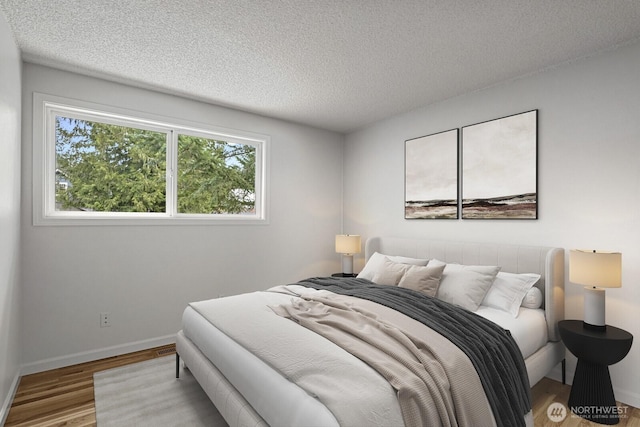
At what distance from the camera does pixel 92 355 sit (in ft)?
9.64

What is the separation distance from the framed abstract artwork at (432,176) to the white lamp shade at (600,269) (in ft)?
4.28

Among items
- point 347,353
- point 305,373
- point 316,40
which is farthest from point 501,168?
point 305,373

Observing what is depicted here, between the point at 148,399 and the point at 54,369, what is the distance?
3.79 feet

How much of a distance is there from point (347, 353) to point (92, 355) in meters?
2.64

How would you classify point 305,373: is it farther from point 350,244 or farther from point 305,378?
point 350,244

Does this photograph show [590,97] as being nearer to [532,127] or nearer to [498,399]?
[532,127]

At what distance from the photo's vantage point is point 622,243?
2.35 m

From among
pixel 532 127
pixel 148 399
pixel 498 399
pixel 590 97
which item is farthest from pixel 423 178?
pixel 148 399

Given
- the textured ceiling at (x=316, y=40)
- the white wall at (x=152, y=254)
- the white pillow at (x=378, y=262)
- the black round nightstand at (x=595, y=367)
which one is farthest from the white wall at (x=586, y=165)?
the white wall at (x=152, y=254)

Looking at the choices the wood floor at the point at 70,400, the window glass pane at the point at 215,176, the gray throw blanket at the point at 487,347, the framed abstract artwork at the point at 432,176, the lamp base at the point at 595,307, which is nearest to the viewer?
the gray throw blanket at the point at 487,347

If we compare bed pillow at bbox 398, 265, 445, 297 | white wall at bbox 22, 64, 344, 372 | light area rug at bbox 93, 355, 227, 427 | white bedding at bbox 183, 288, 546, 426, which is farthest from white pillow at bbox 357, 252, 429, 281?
light area rug at bbox 93, 355, 227, 427

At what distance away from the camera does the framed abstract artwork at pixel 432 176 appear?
3396 mm

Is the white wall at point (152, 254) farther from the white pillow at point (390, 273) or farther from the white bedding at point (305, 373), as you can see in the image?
the white pillow at point (390, 273)

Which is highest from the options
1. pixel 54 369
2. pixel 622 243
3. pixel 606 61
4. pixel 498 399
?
pixel 606 61
